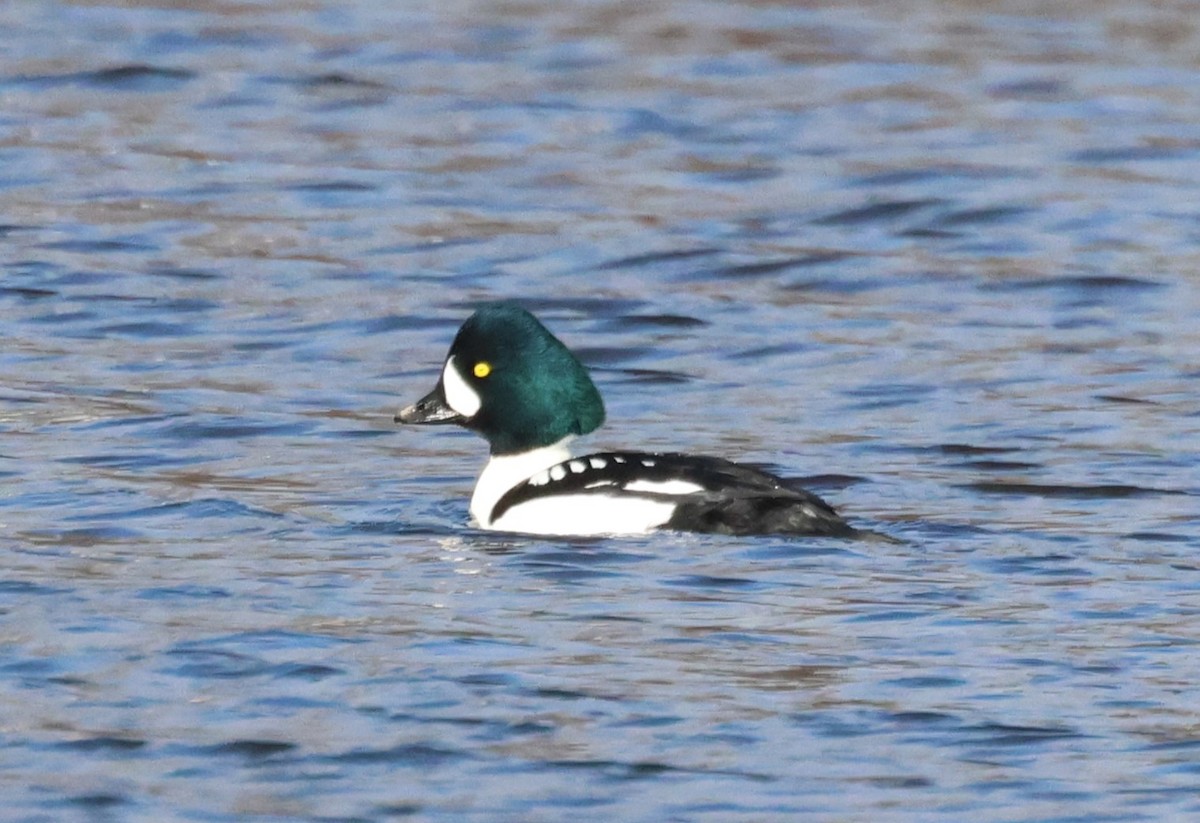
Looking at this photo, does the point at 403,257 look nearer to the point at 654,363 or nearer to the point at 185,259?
the point at 185,259

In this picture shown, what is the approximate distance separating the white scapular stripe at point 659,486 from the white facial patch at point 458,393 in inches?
40.1

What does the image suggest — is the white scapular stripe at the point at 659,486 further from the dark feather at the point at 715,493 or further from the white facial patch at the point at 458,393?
the white facial patch at the point at 458,393

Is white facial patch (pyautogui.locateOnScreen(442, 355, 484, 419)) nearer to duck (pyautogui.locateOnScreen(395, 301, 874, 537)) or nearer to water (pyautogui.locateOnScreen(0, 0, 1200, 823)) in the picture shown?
duck (pyautogui.locateOnScreen(395, 301, 874, 537))

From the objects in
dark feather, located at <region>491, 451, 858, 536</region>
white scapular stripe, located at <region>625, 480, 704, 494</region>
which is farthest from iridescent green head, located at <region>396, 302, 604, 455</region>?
white scapular stripe, located at <region>625, 480, 704, 494</region>

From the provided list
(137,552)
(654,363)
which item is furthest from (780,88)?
(137,552)

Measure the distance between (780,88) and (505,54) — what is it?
7.45ft

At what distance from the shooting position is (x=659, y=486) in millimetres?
10219

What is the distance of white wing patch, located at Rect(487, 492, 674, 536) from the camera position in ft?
33.5

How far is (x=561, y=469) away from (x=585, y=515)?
349mm

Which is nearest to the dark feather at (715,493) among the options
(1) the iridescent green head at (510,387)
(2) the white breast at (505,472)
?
(2) the white breast at (505,472)

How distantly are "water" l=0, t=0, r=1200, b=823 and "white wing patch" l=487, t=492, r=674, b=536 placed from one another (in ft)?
0.32

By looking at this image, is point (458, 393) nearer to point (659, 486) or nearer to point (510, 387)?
point (510, 387)

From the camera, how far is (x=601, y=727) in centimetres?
773

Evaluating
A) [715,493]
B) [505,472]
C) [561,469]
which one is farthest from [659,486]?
[505,472]
